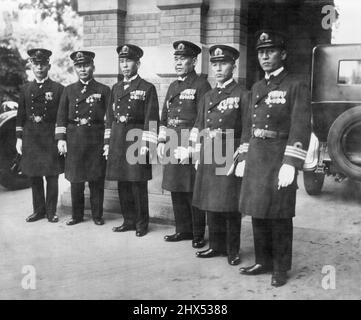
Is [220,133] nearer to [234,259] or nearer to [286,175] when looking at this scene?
[286,175]

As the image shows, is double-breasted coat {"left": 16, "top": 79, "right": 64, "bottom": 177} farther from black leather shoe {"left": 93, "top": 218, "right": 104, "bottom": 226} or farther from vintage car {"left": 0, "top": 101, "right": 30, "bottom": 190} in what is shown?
vintage car {"left": 0, "top": 101, "right": 30, "bottom": 190}

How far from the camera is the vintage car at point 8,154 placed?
7355mm

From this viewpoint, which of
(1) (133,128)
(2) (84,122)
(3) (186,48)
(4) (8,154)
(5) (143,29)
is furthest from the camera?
(4) (8,154)

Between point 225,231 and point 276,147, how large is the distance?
3.50 feet

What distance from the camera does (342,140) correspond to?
575 cm

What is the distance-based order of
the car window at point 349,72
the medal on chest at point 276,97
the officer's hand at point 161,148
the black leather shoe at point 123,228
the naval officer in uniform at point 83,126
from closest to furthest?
the medal on chest at point 276,97 → the officer's hand at point 161,148 → the black leather shoe at point 123,228 → the naval officer in uniform at point 83,126 → the car window at point 349,72

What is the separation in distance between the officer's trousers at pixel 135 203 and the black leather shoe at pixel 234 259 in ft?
4.05

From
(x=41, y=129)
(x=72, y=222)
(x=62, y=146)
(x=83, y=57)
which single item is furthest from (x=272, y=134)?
(x=41, y=129)

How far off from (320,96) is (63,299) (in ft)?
14.6

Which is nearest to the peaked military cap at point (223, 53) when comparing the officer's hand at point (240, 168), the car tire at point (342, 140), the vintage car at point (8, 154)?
the officer's hand at point (240, 168)

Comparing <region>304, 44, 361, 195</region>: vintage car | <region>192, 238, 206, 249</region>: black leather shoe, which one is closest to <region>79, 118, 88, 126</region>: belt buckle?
<region>192, 238, 206, 249</region>: black leather shoe

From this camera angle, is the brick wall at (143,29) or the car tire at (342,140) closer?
the car tire at (342,140)

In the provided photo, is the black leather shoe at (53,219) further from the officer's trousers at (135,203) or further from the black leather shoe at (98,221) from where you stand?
the officer's trousers at (135,203)
